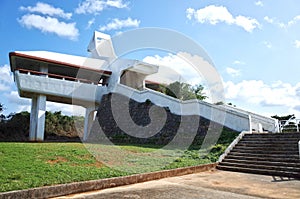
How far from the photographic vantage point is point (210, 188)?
5910 mm

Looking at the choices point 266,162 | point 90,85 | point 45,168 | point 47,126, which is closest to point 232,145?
point 266,162

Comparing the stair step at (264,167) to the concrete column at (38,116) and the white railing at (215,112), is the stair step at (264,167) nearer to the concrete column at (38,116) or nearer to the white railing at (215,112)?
the white railing at (215,112)

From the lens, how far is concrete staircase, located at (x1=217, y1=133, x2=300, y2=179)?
7.84 m

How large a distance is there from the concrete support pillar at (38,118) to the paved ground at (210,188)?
35.8 ft

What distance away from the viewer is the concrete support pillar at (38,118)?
15.3 metres

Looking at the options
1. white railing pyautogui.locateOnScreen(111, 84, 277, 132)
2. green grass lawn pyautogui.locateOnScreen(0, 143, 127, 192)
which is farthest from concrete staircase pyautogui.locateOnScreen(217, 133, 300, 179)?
green grass lawn pyautogui.locateOnScreen(0, 143, 127, 192)

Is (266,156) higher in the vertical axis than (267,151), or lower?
lower

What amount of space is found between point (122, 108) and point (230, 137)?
8.23 m

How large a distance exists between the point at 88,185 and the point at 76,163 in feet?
6.21

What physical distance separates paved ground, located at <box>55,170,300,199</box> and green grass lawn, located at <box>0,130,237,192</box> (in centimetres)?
78

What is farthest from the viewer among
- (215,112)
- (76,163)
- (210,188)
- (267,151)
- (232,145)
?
(215,112)

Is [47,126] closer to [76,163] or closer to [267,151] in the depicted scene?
[76,163]

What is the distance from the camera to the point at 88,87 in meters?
17.8

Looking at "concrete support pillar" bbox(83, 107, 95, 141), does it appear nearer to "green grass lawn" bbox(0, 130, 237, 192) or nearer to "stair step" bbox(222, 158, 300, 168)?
"green grass lawn" bbox(0, 130, 237, 192)
